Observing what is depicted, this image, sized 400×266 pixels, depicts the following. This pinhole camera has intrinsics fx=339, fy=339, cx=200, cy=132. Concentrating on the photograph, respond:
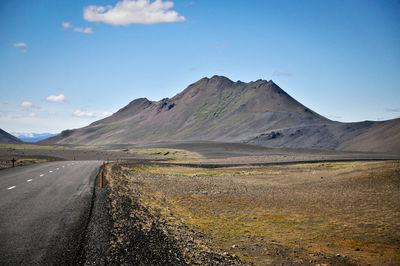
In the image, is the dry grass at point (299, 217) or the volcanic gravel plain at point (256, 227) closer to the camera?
the volcanic gravel plain at point (256, 227)

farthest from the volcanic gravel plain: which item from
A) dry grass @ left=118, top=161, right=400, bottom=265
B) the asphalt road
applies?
the asphalt road

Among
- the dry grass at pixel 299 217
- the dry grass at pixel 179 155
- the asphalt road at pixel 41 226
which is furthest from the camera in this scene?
the dry grass at pixel 179 155

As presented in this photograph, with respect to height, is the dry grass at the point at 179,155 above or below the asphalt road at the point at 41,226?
below

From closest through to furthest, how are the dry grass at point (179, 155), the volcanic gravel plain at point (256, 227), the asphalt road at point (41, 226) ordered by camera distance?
the asphalt road at point (41, 226)
the volcanic gravel plain at point (256, 227)
the dry grass at point (179, 155)

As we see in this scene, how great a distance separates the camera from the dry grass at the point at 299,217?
1027 cm

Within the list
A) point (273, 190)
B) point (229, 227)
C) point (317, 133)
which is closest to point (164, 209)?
point (229, 227)

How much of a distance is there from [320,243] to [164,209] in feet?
23.2

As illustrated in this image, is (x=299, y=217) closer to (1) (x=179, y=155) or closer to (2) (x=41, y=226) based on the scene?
(2) (x=41, y=226)

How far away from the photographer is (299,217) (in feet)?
49.5

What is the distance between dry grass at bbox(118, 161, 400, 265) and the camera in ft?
33.7

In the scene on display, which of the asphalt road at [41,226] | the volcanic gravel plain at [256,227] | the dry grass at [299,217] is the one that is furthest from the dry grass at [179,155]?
the asphalt road at [41,226]

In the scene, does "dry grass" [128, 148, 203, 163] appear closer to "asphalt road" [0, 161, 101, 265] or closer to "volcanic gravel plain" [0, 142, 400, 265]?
"volcanic gravel plain" [0, 142, 400, 265]

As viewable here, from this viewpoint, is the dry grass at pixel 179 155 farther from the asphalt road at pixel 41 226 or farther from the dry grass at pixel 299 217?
the asphalt road at pixel 41 226

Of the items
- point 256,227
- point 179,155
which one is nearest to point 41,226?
point 256,227
